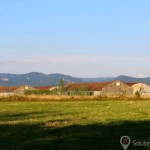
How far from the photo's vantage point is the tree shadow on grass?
1328cm

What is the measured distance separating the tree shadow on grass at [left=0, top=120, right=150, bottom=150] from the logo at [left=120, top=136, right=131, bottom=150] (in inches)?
4.8

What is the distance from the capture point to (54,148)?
12969mm

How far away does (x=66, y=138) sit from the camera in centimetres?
1507

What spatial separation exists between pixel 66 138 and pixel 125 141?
2.21m

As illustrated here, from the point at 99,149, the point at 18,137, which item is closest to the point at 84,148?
the point at 99,149

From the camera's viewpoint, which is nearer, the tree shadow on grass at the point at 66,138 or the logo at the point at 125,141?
the logo at the point at 125,141

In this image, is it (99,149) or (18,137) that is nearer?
(99,149)

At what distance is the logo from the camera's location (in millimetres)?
12944

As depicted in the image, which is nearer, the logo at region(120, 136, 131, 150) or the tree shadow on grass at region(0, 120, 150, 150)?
the logo at region(120, 136, 131, 150)

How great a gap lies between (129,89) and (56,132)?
139691 millimetres

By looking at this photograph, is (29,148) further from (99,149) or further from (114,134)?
(114,134)

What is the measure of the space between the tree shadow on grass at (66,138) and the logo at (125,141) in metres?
0.12

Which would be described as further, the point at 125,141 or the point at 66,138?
the point at 66,138

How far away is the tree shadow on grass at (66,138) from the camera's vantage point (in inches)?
523
